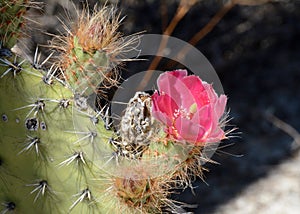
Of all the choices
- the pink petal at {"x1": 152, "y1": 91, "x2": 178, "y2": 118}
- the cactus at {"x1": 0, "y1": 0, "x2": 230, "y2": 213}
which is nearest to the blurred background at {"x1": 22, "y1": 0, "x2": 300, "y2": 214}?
the cactus at {"x1": 0, "y1": 0, "x2": 230, "y2": 213}

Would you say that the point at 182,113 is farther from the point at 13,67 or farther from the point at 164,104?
the point at 13,67

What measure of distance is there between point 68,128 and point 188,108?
0.21 m

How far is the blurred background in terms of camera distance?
79.3 inches

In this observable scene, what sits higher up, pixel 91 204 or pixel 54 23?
pixel 91 204

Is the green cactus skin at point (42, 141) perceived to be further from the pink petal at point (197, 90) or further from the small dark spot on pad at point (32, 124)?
the pink petal at point (197, 90)

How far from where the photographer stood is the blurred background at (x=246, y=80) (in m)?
2.01

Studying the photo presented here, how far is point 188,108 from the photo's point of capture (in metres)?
0.81

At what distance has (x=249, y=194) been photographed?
2.05m

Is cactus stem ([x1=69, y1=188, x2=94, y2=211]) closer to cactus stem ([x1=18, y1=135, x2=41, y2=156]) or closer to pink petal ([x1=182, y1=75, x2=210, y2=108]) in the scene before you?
cactus stem ([x1=18, y1=135, x2=41, y2=156])

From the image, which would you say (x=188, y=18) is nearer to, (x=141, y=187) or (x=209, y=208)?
(x=209, y=208)

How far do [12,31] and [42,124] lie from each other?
148mm

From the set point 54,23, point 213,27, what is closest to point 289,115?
point 213,27

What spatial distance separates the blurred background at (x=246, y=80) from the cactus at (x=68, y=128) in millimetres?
874

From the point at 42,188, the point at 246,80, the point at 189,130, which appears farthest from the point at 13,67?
the point at 246,80
